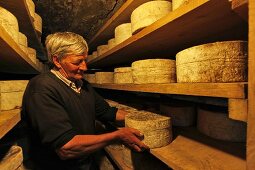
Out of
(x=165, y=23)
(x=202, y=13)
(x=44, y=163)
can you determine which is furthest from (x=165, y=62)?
(x=44, y=163)

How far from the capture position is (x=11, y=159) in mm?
1101

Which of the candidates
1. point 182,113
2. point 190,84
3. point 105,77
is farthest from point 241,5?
point 105,77

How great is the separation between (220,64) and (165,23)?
1.35 feet

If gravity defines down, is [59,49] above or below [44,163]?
above

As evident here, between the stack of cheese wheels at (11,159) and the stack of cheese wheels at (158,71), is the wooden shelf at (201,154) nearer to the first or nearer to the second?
the stack of cheese wheels at (158,71)

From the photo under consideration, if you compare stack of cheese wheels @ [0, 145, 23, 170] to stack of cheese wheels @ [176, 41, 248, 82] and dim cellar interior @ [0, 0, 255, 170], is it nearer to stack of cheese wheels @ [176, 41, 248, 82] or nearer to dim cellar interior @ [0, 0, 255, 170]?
dim cellar interior @ [0, 0, 255, 170]

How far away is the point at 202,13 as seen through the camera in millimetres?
980

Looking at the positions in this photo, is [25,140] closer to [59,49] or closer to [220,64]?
[59,49]

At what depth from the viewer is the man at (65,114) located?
1327 mm

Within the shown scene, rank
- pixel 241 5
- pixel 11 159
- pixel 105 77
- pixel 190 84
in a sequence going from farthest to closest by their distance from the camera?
pixel 105 77, pixel 11 159, pixel 190 84, pixel 241 5

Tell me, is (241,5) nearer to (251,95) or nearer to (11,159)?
(251,95)

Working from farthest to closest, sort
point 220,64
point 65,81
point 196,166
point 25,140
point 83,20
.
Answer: point 83,20 < point 25,140 < point 65,81 < point 196,166 < point 220,64

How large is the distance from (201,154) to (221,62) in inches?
21.8

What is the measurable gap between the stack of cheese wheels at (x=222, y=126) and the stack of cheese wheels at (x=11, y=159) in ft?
3.87
